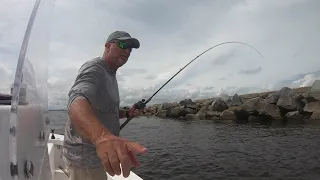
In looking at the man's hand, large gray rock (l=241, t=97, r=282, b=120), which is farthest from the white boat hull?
large gray rock (l=241, t=97, r=282, b=120)

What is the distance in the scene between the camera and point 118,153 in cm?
106

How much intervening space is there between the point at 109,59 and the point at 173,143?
19404 millimetres

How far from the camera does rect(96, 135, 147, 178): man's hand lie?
1.06 meters

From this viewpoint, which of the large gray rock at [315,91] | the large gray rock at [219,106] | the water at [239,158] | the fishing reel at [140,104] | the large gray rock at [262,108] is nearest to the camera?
the fishing reel at [140,104]

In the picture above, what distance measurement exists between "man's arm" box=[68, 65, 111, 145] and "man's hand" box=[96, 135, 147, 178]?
0.36 ft

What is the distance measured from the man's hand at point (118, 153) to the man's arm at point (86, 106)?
4.3 inches

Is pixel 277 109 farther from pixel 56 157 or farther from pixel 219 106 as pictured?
pixel 56 157

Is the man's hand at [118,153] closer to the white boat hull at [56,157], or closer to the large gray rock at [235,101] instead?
the white boat hull at [56,157]

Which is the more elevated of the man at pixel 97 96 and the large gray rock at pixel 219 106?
the man at pixel 97 96

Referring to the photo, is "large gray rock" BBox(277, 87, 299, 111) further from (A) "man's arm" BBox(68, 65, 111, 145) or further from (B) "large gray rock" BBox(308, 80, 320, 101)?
(A) "man's arm" BBox(68, 65, 111, 145)

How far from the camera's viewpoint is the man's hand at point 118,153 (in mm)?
1057

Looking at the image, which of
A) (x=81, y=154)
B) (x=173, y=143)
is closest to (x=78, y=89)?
(x=81, y=154)

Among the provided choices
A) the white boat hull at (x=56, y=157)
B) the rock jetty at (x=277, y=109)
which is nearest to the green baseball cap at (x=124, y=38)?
the white boat hull at (x=56, y=157)

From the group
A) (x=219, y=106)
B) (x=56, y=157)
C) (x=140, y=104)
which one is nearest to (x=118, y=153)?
(x=140, y=104)
